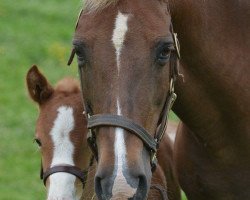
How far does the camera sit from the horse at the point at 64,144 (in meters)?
5.23

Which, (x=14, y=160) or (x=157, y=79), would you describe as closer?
(x=157, y=79)

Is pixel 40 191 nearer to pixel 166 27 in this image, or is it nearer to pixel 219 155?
pixel 219 155

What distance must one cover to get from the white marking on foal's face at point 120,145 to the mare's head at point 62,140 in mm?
1096

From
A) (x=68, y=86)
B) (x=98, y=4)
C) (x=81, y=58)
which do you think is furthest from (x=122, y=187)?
(x=68, y=86)

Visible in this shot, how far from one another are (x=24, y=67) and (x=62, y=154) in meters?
6.21

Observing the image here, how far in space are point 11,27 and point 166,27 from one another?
843 centimetres

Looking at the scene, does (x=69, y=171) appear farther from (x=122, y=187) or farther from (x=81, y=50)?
(x=122, y=187)

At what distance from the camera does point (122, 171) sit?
4043 millimetres

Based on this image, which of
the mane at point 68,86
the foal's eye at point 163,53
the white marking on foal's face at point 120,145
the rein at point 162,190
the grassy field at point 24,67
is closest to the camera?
the white marking on foal's face at point 120,145

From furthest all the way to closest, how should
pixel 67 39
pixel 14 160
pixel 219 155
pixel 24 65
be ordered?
pixel 67 39
pixel 24 65
pixel 14 160
pixel 219 155

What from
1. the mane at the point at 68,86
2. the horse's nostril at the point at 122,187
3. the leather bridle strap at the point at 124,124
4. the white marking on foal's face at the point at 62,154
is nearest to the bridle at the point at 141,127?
the leather bridle strap at the point at 124,124

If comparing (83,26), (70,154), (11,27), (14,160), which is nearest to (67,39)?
(11,27)

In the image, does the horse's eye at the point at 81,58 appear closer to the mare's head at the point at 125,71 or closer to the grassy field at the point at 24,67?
the mare's head at the point at 125,71

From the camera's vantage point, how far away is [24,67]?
37.5 ft
